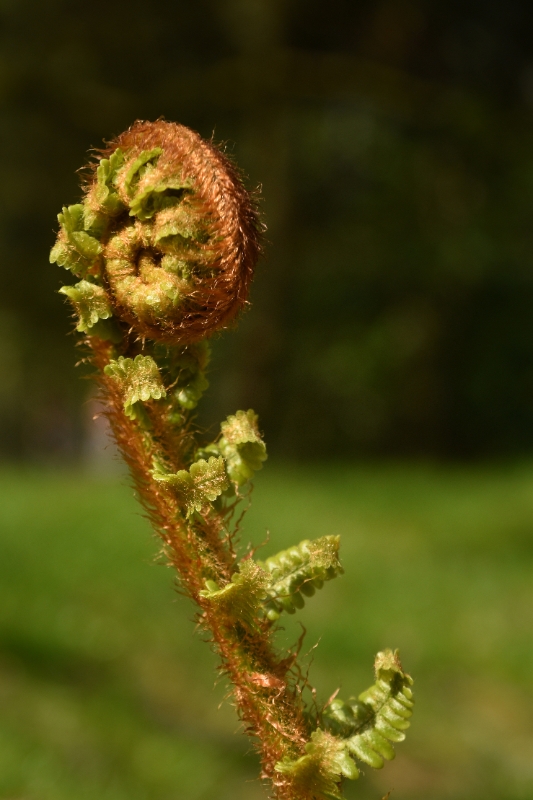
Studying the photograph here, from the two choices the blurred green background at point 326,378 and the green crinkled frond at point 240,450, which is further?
the blurred green background at point 326,378

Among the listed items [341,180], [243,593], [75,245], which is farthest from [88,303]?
[341,180]

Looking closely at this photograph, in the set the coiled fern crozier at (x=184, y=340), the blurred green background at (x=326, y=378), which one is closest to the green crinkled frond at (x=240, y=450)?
the coiled fern crozier at (x=184, y=340)

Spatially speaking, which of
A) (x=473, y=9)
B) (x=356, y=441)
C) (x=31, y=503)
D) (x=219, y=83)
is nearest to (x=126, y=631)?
(x=31, y=503)

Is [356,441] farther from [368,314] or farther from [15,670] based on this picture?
[15,670]

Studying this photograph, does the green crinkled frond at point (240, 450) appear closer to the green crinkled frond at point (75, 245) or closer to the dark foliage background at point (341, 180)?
the green crinkled frond at point (75, 245)

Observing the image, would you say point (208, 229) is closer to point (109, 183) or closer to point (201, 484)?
point (109, 183)

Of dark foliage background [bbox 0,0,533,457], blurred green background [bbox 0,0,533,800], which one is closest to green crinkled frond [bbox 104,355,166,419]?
blurred green background [bbox 0,0,533,800]
